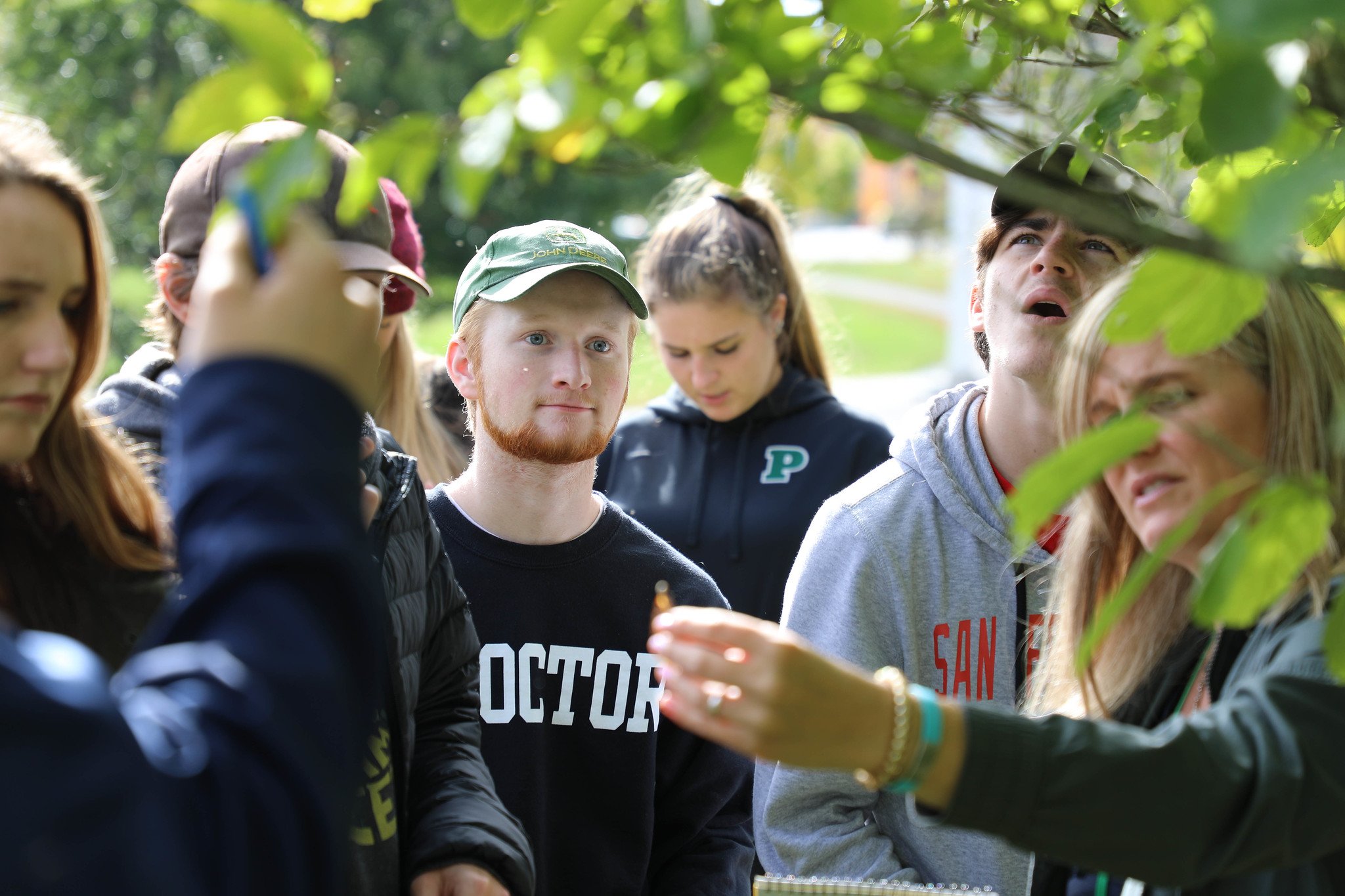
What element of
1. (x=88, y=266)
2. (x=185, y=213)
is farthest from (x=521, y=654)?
(x=88, y=266)

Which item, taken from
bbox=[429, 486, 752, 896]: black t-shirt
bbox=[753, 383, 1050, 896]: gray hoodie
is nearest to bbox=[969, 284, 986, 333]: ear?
bbox=[753, 383, 1050, 896]: gray hoodie

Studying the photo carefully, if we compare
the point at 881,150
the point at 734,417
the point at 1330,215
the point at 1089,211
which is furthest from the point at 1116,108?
the point at 734,417

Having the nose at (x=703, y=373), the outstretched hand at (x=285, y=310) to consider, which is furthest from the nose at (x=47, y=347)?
the nose at (x=703, y=373)

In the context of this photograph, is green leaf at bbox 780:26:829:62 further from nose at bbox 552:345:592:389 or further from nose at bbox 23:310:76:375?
nose at bbox 552:345:592:389

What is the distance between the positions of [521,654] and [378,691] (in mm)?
1440

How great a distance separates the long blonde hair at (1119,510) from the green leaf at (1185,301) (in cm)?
25

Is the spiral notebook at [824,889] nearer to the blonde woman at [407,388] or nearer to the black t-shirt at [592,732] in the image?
the black t-shirt at [592,732]

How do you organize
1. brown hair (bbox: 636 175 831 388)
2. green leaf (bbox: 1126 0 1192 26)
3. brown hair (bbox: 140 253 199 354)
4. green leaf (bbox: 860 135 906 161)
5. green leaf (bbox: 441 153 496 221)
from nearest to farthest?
green leaf (bbox: 441 153 496 221) < green leaf (bbox: 1126 0 1192 26) < green leaf (bbox: 860 135 906 161) < brown hair (bbox: 140 253 199 354) < brown hair (bbox: 636 175 831 388)

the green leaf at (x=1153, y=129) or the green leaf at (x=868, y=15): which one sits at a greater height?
the green leaf at (x=1153, y=129)

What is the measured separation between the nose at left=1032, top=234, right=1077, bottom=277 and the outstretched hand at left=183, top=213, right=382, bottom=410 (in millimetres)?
1773

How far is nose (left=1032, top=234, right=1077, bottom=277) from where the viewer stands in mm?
2498

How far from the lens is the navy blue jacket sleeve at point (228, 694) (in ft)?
2.84

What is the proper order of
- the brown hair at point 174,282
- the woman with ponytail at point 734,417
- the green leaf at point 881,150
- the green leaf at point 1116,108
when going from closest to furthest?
the green leaf at point 881,150 → the green leaf at point 1116,108 → the brown hair at point 174,282 → the woman with ponytail at point 734,417

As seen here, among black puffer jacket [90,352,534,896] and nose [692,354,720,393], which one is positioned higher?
nose [692,354,720,393]
